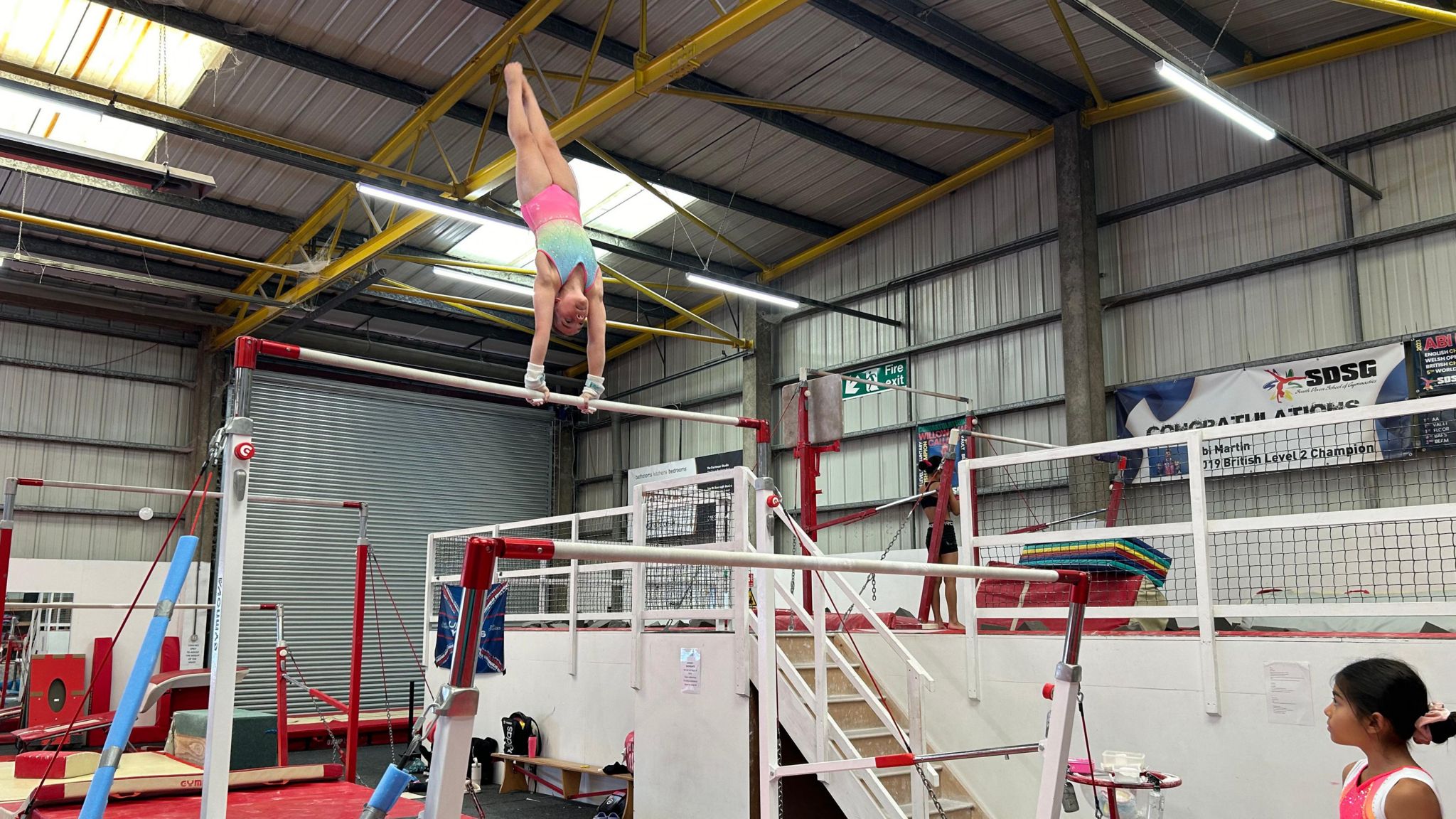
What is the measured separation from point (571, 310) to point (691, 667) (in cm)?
274

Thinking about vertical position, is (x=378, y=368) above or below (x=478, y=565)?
above

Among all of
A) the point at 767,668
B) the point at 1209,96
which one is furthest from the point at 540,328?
the point at 1209,96

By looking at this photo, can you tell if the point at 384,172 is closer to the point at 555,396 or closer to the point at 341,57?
the point at 341,57

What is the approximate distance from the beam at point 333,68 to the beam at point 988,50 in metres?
3.10

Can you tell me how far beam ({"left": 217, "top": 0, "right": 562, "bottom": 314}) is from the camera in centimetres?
919

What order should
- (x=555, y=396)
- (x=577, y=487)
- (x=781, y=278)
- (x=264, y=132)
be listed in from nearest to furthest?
(x=555, y=396), (x=264, y=132), (x=781, y=278), (x=577, y=487)

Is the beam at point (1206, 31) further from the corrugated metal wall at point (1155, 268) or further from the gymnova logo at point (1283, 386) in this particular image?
the gymnova logo at point (1283, 386)

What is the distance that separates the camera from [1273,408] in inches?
383

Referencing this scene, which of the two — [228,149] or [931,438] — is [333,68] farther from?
[931,438]

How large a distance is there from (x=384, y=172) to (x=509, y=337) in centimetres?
775

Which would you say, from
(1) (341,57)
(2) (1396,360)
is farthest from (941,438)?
(1) (341,57)

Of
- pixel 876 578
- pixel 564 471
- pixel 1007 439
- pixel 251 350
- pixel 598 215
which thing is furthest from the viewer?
pixel 564 471

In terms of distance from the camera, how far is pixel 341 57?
1014 cm

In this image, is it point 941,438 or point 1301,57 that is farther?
point 941,438
